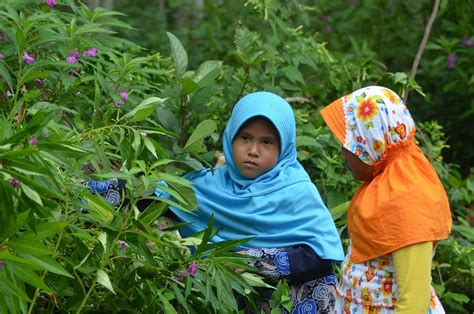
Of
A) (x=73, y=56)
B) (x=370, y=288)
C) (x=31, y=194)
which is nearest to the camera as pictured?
(x=31, y=194)

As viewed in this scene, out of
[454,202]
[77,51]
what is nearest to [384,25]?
[454,202]

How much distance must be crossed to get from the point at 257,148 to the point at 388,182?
60 centimetres

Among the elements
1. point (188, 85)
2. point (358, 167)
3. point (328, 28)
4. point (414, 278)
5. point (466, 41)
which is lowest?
point (414, 278)

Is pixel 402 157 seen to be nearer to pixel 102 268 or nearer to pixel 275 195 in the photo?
pixel 275 195

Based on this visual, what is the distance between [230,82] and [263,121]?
169cm

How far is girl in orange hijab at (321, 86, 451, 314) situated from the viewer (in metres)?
3.59

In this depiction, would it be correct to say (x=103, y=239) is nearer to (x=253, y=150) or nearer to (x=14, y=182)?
(x=14, y=182)

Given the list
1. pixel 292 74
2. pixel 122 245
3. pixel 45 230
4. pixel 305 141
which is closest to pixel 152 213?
pixel 122 245

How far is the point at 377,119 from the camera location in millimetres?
3723

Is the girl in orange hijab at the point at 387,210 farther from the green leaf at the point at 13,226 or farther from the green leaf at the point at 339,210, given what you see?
the green leaf at the point at 13,226

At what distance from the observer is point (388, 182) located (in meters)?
3.73

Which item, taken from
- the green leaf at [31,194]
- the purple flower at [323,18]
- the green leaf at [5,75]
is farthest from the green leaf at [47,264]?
the purple flower at [323,18]

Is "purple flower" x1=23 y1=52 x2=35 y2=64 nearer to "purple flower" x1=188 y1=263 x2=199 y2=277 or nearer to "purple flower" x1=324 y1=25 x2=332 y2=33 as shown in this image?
"purple flower" x1=188 y1=263 x2=199 y2=277

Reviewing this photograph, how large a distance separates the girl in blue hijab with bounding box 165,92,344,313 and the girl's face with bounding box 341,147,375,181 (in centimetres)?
27
